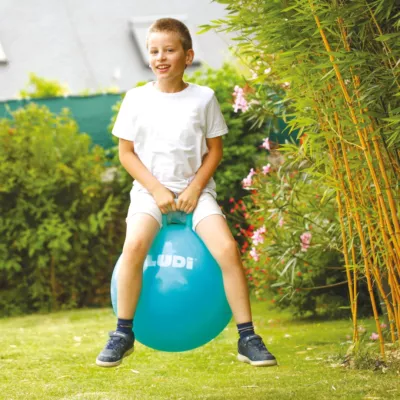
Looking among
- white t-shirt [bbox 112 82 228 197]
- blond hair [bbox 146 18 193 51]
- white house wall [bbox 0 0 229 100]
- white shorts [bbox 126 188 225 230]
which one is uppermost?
white house wall [bbox 0 0 229 100]

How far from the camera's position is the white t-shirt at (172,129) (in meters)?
3.95

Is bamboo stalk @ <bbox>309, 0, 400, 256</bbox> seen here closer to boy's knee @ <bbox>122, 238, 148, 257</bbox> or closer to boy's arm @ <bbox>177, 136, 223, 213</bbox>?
boy's arm @ <bbox>177, 136, 223, 213</bbox>

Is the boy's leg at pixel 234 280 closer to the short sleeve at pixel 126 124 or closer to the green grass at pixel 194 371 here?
the green grass at pixel 194 371

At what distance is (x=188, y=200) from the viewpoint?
3.88m

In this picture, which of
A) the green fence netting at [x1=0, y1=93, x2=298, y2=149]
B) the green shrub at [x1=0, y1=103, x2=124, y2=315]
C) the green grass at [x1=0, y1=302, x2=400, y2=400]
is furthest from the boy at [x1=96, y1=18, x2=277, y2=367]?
the green fence netting at [x1=0, y1=93, x2=298, y2=149]

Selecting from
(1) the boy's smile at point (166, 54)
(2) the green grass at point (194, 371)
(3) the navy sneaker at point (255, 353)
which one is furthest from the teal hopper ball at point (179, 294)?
(1) the boy's smile at point (166, 54)

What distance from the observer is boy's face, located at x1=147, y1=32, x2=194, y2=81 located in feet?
12.7

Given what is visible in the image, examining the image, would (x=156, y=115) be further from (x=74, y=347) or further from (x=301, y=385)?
(x=74, y=347)

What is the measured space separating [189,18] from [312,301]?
35.2ft

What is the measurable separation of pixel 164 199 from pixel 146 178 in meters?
Result: 0.16

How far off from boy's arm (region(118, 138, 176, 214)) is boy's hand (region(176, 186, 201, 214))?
3 centimetres

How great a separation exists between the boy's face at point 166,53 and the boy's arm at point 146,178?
0.42 metres

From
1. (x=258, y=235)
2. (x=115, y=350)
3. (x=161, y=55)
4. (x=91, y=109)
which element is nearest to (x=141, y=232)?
(x=115, y=350)

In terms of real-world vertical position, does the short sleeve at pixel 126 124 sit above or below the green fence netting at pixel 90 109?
below
